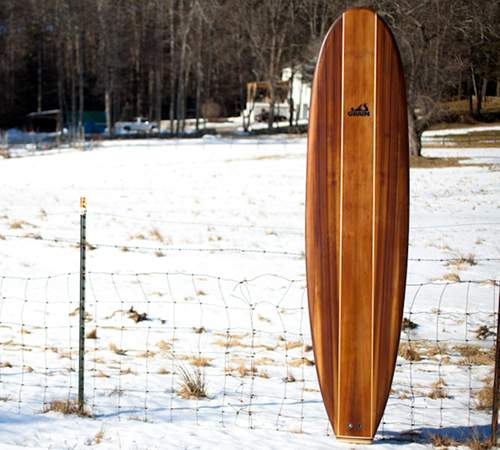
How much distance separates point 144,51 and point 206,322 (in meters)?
49.1

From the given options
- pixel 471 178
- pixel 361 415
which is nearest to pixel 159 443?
pixel 361 415

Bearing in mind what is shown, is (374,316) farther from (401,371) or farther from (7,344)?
(7,344)

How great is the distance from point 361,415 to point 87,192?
16944 millimetres

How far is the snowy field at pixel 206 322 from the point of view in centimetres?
539

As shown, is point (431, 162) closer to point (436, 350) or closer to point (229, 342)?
point (436, 350)

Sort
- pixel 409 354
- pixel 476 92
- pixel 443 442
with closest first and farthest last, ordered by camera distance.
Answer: pixel 443 442
pixel 409 354
pixel 476 92

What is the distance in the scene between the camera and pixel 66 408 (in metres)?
5.43

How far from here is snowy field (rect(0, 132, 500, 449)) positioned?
5.39 metres

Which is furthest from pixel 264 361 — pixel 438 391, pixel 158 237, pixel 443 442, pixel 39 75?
pixel 39 75

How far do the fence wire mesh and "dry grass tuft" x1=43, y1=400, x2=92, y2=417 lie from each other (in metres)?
0.03

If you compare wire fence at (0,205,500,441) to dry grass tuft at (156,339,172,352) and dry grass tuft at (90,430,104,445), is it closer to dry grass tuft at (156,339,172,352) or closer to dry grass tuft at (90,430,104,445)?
dry grass tuft at (156,339,172,352)

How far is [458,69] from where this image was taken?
15773 millimetres

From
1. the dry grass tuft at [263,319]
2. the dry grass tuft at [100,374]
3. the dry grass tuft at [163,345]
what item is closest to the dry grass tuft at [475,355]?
the dry grass tuft at [263,319]

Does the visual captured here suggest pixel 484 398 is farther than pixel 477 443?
Yes
